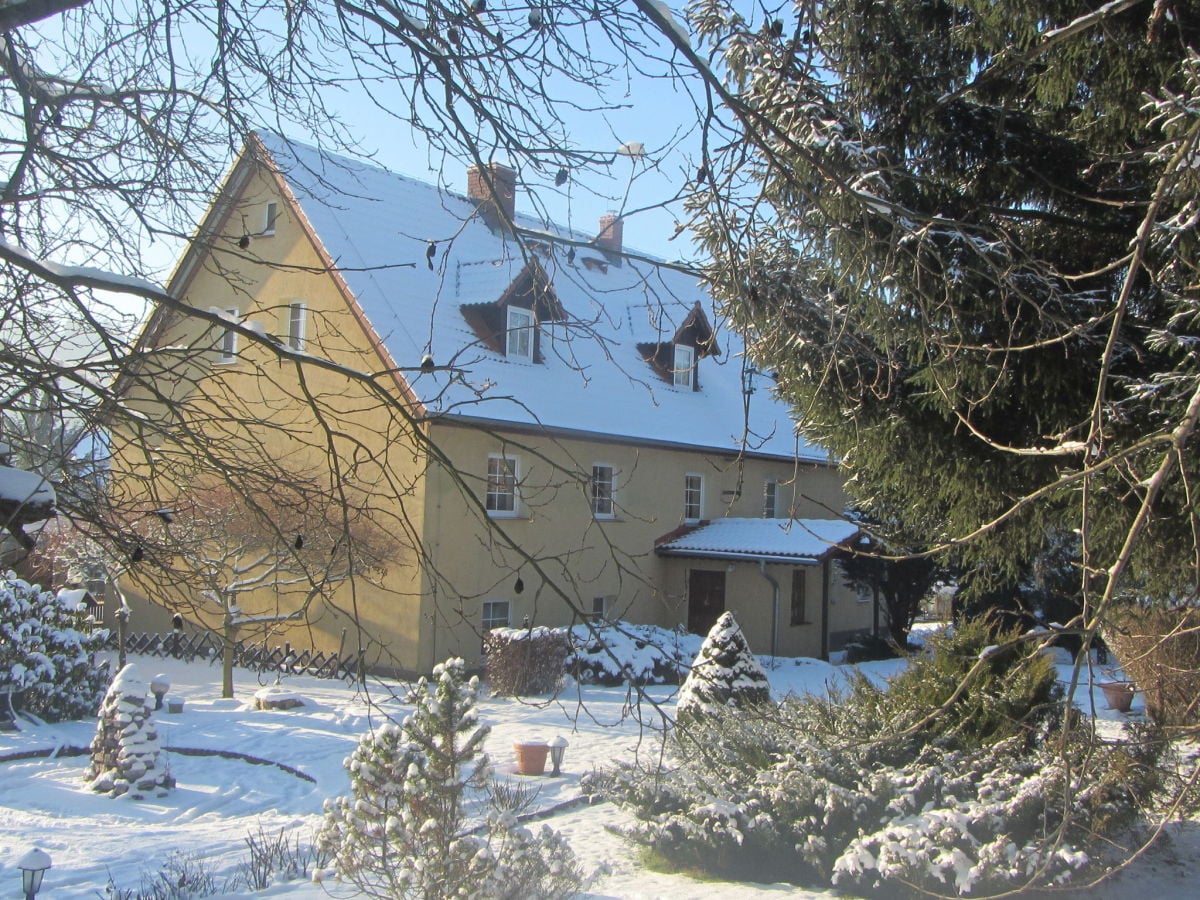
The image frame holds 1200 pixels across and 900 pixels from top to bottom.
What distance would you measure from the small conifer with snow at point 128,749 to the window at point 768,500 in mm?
17208

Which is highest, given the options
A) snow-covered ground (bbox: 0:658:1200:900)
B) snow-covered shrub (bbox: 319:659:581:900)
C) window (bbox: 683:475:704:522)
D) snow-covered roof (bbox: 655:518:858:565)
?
window (bbox: 683:475:704:522)

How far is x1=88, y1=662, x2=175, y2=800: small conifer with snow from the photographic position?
10492 millimetres

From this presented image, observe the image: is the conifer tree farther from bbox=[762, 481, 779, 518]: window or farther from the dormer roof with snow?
bbox=[762, 481, 779, 518]: window

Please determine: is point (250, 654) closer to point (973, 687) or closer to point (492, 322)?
point (492, 322)

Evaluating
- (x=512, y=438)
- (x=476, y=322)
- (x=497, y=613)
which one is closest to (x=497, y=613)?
(x=497, y=613)

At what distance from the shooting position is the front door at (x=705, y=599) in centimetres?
2320

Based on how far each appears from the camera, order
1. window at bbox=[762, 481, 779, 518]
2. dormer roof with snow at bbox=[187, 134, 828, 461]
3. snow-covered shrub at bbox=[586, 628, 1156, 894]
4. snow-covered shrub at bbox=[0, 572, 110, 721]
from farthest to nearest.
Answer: window at bbox=[762, 481, 779, 518]
dormer roof with snow at bbox=[187, 134, 828, 461]
snow-covered shrub at bbox=[0, 572, 110, 721]
snow-covered shrub at bbox=[586, 628, 1156, 894]

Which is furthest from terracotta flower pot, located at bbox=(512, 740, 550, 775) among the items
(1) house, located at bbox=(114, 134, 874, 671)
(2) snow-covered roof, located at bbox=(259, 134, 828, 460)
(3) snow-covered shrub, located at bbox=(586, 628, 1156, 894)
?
(2) snow-covered roof, located at bbox=(259, 134, 828, 460)

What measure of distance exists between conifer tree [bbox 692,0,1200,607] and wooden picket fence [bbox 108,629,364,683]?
11178mm

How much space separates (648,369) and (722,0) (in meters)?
16.6

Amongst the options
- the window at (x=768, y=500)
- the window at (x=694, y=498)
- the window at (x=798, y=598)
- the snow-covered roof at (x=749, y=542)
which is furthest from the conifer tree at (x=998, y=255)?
the window at (x=768, y=500)

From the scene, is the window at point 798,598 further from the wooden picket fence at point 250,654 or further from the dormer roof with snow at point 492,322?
the wooden picket fence at point 250,654

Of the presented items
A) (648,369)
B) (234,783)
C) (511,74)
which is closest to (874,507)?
(511,74)

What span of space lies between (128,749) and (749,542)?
48.1 ft
